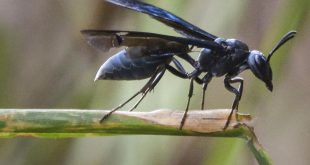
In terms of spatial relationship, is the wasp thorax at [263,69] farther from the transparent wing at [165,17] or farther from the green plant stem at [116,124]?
the green plant stem at [116,124]

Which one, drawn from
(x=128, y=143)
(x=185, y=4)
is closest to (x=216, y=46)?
(x=185, y=4)

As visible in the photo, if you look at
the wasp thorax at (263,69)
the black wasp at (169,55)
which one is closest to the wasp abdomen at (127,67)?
the black wasp at (169,55)

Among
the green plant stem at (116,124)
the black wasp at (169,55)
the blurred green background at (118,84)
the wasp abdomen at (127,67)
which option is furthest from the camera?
the blurred green background at (118,84)

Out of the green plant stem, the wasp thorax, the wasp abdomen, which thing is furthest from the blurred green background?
the green plant stem

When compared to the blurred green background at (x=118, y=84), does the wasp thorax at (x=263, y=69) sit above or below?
above

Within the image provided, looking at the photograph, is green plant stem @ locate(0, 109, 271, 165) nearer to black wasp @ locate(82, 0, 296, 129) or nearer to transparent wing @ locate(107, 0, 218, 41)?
black wasp @ locate(82, 0, 296, 129)

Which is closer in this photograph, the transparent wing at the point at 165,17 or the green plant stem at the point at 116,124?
the green plant stem at the point at 116,124

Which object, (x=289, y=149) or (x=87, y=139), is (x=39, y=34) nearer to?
(x=87, y=139)
